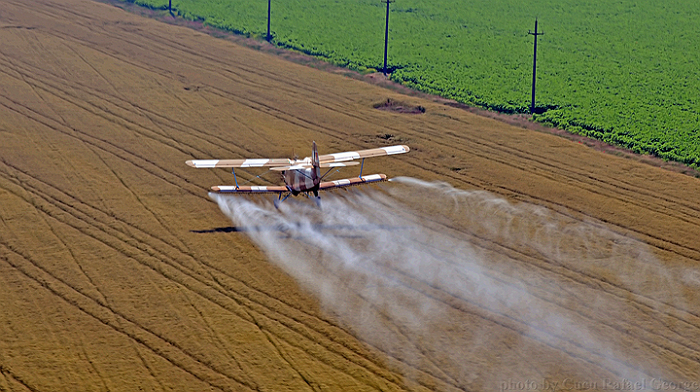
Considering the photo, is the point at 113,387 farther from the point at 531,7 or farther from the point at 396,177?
the point at 531,7

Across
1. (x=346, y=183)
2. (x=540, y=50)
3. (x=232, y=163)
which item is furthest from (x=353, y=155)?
(x=540, y=50)

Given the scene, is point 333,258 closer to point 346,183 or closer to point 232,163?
point 346,183

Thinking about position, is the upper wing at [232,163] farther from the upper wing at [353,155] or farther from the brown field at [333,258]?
the brown field at [333,258]

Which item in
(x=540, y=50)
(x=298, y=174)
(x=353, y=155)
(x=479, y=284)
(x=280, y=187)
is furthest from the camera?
(x=540, y=50)

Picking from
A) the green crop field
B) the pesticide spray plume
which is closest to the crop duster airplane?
the pesticide spray plume

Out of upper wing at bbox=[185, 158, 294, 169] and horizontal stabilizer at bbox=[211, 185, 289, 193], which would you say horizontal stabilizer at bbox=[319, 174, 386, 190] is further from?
upper wing at bbox=[185, 158, 294, 169]
